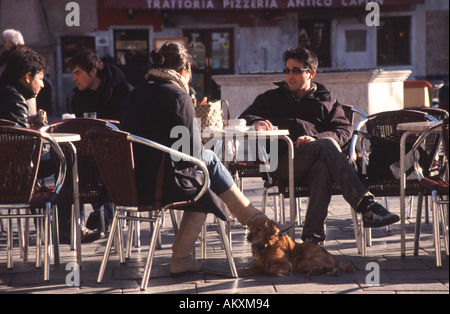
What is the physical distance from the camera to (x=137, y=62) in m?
7.97

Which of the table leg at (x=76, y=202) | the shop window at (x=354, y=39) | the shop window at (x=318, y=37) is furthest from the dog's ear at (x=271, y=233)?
the shop window at (x=354, y=39)

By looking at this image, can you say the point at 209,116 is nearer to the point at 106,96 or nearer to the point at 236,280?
the point at 236,280

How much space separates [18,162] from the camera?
4.37 metres

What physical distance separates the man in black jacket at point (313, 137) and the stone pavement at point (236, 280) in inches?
13.7

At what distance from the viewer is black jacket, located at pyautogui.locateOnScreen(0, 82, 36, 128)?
218 inches

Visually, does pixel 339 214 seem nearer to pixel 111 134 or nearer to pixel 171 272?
pixel 171 272

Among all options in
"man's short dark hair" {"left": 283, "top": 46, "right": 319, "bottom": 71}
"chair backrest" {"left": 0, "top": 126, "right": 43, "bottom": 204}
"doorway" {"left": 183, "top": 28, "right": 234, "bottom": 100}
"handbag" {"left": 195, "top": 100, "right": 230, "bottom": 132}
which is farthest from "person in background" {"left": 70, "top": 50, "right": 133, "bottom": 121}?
"doorway" {"left": 183, "top": 28, "right": 234, "bottom": 100}

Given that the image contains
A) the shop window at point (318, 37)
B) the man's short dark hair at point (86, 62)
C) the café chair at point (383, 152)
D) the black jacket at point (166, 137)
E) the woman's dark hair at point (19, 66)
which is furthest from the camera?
the shop window at point (318, 37)

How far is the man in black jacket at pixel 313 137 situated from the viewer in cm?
484

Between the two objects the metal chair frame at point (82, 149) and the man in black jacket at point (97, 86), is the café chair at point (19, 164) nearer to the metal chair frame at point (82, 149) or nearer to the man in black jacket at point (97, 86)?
the metal chair frame at point (82, 149)

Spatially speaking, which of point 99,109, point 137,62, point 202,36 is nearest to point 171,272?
point 99,109

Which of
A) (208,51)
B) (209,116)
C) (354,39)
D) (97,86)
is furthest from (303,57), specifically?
(354,39)

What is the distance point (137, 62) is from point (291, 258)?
13.0 feet
